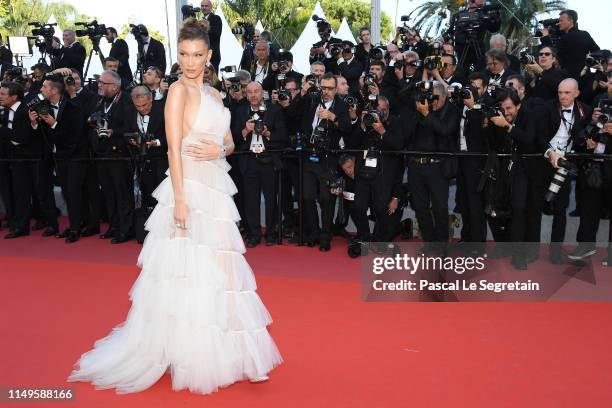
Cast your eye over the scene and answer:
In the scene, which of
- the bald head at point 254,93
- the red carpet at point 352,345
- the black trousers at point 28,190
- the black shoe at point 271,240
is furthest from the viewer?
the black trousers at point 28,190

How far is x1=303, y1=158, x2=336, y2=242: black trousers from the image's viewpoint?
7371 mm

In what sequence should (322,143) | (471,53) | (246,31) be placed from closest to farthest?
(322,143) < (471,53) < (246,31)

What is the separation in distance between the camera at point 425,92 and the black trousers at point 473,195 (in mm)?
728

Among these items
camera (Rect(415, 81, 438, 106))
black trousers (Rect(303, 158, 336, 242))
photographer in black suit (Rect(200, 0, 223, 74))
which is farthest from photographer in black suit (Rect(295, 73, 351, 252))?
photographer in black suit (Rect(200, 0, 223, 74))

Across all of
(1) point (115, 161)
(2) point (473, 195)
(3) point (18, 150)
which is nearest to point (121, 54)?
(3) point (18, 150)

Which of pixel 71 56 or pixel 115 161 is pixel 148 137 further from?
pixel 71 56

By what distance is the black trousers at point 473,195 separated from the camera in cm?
666

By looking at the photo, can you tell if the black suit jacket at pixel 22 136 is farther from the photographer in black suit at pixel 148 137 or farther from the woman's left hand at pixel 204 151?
the woman's left hand at pixel 204 151

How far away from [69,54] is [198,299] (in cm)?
812

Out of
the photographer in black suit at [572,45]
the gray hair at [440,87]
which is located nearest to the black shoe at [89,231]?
the gray hair at [440,87]

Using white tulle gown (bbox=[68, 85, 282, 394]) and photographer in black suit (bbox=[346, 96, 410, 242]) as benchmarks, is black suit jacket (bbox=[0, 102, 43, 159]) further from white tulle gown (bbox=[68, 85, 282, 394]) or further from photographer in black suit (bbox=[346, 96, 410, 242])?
white tulle gown (bbox=[68, 85, 282, 394])

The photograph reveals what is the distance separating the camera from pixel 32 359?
4.34 meters

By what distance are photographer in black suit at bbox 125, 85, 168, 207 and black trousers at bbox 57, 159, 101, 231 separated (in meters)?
0.79

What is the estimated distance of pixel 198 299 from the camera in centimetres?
367
